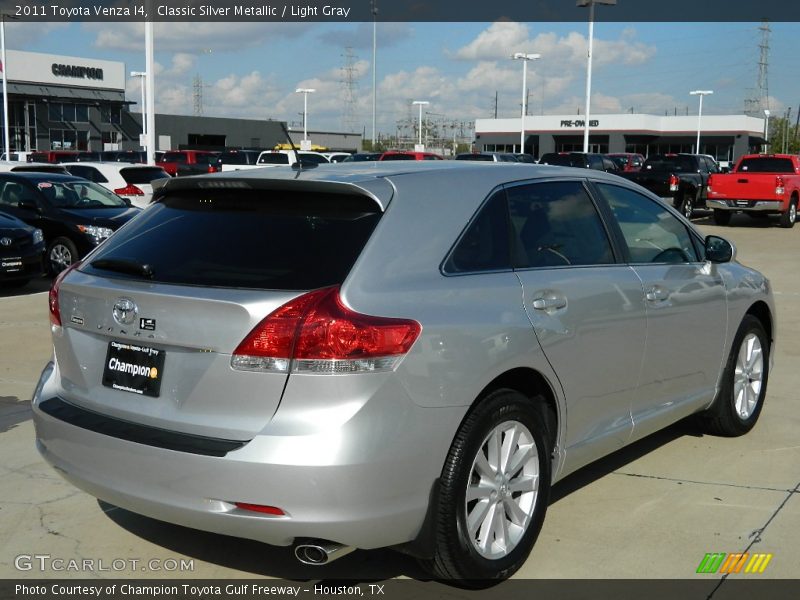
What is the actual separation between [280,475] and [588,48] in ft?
134

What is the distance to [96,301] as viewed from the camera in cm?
384

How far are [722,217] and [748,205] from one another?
102 centimetres

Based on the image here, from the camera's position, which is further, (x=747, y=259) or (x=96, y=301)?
(x=747, y=259)

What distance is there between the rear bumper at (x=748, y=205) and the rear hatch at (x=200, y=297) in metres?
23.1

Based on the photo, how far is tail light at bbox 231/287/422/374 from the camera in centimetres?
337

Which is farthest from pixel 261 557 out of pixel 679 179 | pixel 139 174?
pixel 679 179

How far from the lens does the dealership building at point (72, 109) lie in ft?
205

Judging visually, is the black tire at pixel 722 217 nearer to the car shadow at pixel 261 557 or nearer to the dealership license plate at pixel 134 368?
the car shadow at pixel 261 557

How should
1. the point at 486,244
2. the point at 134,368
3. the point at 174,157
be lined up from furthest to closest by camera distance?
the point at 174,157, the point at 486,244, the point at 134,368

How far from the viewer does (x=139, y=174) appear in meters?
21.3

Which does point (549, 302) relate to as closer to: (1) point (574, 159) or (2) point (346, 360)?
(2) point (346, 360)

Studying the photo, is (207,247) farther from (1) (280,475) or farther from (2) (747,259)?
(2) (747,259)

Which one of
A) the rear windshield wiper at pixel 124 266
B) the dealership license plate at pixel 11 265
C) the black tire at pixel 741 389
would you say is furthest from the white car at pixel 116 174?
the rear windshield wiper at pixel 124 266

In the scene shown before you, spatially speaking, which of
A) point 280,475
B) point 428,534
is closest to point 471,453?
point 428,534
